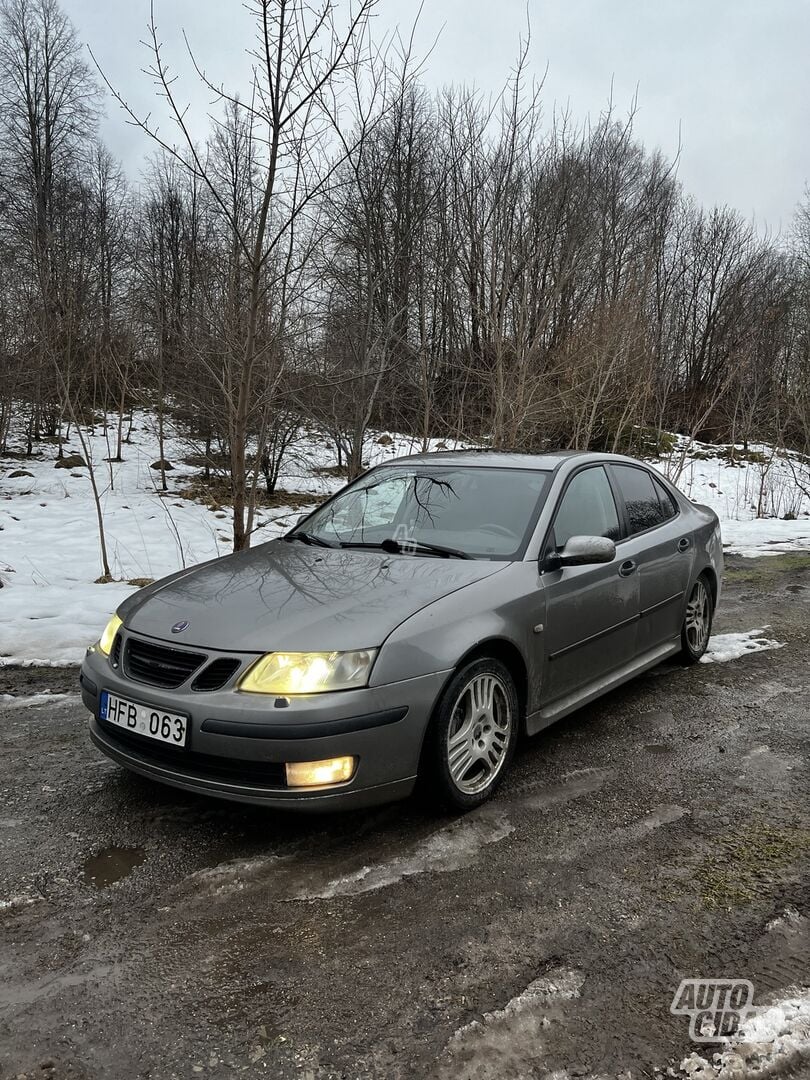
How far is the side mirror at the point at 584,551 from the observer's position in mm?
3625

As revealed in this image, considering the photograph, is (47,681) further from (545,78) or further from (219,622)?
(545,78)

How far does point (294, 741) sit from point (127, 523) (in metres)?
10.0

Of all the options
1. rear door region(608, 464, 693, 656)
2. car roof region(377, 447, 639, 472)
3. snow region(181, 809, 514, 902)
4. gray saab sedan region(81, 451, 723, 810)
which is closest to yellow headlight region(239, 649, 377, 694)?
gray saab sedan region(81, 451, 723, 810)

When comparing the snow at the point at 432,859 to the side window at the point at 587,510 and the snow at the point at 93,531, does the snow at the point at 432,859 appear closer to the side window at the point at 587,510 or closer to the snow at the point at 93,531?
the side window at the point at 587,510

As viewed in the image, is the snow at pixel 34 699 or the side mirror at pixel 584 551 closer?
the side mirror at pixel 584 551

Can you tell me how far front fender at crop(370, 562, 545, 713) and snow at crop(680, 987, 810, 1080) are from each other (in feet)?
4.68

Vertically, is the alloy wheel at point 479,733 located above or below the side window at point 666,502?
below

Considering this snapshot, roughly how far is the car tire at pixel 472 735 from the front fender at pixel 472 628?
0.38ft

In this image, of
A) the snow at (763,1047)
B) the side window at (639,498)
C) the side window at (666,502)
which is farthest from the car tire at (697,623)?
the snow at (763,1047)

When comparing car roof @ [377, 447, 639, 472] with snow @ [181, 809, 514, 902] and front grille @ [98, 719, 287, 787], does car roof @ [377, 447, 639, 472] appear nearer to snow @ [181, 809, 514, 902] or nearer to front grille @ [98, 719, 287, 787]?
snow @ [181, 809, 514, 902]

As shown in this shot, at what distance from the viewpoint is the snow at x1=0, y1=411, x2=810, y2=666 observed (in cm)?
627

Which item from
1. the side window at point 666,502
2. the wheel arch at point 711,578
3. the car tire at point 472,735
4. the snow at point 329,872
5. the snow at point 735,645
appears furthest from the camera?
the snow at point 735,645

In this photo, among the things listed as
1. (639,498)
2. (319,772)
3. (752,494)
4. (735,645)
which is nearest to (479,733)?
(319,772)

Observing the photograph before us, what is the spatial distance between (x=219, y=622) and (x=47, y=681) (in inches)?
99.4
